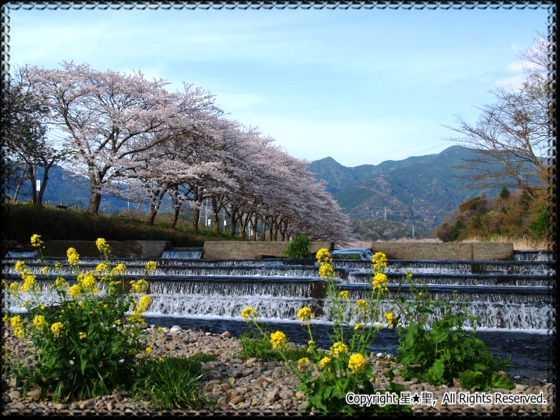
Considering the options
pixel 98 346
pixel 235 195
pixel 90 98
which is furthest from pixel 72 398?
pixel 235 195

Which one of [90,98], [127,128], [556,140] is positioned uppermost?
[90,98]

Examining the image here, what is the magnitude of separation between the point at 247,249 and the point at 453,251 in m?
7.59

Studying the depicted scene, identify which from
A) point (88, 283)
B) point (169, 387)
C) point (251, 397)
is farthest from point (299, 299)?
point (88, 283)

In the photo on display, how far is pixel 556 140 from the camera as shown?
8.10 ft

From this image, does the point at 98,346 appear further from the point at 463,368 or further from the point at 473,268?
the point at 473,268

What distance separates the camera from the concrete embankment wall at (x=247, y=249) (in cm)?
1988

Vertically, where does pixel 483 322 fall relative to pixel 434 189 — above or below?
below

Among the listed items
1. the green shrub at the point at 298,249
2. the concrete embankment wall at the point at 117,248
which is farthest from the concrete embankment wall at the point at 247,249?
the concrete embankment wall at the point at 117,248

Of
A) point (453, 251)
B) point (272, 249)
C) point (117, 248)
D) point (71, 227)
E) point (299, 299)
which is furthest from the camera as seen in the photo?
point (71, 227)

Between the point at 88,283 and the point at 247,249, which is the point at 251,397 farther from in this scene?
the point at 247,249

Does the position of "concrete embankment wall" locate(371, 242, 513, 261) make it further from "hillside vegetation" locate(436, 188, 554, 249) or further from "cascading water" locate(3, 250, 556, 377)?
"cascading water" locate(3, 250, 556, 377)

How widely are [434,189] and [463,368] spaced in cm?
20249

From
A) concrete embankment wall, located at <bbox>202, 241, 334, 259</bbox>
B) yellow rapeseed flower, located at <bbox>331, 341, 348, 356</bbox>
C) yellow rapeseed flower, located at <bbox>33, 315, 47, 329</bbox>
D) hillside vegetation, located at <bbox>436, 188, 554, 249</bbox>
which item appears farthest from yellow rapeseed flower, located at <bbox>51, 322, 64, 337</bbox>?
concrete embankment wall, located at <bbox>202, 241, 334, 259</bbox>

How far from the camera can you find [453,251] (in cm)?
1870
